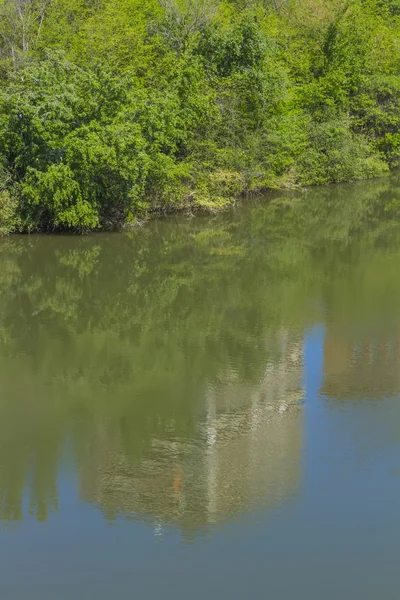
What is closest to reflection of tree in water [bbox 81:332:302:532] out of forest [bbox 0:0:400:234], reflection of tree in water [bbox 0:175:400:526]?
reflection of tree in water [bbox 0:175:400:526]

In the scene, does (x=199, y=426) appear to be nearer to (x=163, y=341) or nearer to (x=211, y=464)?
(x=211, y=464)

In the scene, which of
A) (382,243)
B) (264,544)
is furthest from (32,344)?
(382,243)

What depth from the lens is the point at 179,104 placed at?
29359mm

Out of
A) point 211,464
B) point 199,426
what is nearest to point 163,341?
point 199,426

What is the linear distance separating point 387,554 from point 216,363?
6915 millimetres

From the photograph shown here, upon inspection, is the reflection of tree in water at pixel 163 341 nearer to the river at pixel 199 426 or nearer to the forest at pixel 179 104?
the river at pixel 199 426

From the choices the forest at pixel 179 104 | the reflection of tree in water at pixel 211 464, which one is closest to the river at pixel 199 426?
the reflection of tree in water at pixel 211 464

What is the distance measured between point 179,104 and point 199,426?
1937cm

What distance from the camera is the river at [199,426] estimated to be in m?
9.15

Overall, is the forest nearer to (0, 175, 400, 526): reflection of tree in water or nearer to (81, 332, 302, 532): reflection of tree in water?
(0, 175, 400, 526): reflection of tree in water

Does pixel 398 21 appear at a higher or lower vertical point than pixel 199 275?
higher

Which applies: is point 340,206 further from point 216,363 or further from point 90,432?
point 90,432

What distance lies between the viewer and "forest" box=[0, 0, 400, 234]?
25078 mm

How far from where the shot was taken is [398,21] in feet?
163
